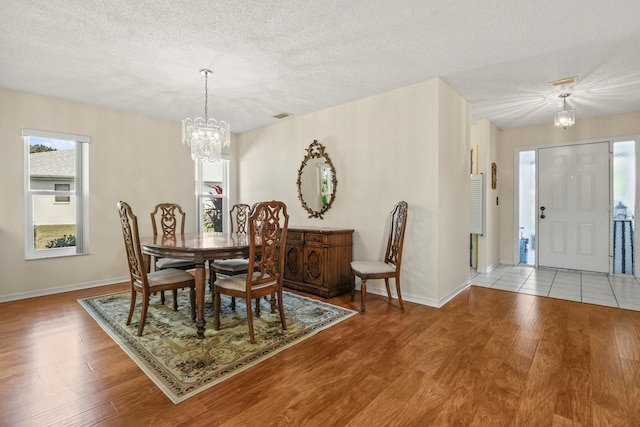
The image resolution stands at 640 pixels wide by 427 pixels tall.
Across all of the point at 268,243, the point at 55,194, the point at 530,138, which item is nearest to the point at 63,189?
the point at 55,194

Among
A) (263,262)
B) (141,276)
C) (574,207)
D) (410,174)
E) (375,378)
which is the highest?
(410,174)

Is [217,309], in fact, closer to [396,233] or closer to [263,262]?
[263,262]

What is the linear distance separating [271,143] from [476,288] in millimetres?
3741

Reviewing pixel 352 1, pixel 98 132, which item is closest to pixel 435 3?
pixel 352 1

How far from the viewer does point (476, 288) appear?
4.05 metres

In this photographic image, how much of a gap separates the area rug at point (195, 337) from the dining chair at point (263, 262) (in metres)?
0.16

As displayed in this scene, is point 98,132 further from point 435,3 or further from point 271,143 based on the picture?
point 435,3

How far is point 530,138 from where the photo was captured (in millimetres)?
5363

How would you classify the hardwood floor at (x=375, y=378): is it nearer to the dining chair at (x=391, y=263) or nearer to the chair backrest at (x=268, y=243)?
the dining chair at (x=391, y=263)

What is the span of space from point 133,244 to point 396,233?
2.49 metres

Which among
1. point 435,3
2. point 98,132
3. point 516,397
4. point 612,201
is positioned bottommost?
point 516,397

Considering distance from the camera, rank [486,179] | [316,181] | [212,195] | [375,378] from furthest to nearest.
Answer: [212,195]
[486,179]
[316,181]
[375,378]

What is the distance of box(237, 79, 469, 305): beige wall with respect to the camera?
11.1 feet

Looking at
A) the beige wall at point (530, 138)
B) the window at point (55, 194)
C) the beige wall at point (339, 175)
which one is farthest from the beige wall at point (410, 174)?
the window at point (55, 194)
